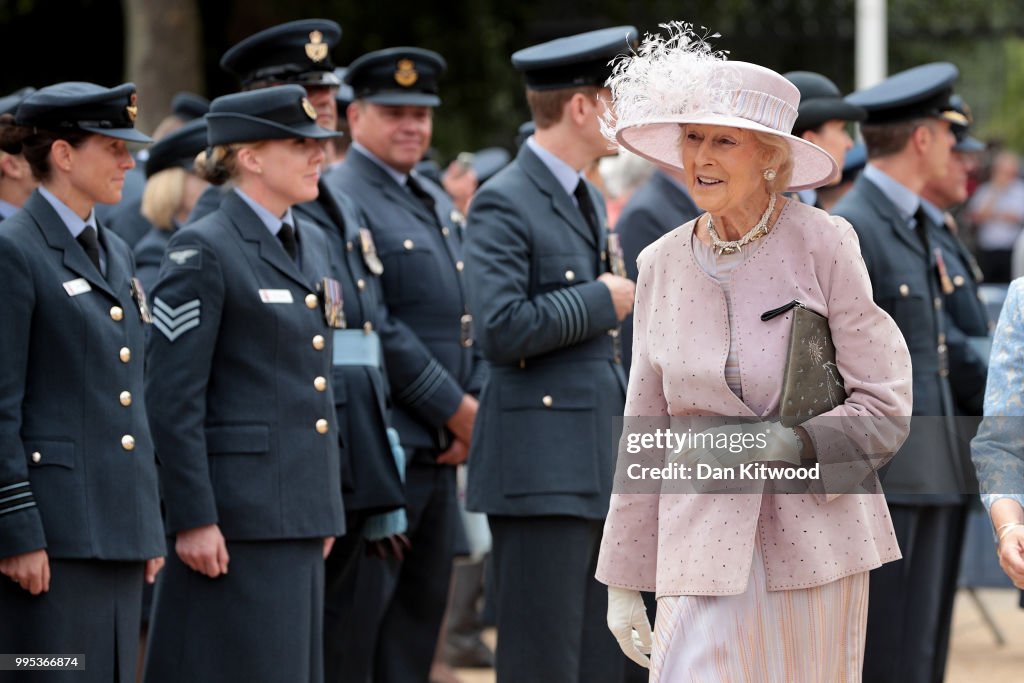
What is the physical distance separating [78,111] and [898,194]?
309 cm

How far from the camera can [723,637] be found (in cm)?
388

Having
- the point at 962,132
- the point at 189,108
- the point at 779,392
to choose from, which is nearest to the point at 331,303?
the point at 779,392

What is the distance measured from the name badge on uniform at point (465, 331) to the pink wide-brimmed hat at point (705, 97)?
2.20m

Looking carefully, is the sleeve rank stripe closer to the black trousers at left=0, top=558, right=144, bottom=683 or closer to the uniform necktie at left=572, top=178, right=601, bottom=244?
the uniform necktie at left=572, top=178, right=601, bottom=244

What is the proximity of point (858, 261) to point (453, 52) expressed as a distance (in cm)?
1169

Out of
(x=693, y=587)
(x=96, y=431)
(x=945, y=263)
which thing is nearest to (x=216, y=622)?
(x=96, y=431)

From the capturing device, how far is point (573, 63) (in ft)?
18.7

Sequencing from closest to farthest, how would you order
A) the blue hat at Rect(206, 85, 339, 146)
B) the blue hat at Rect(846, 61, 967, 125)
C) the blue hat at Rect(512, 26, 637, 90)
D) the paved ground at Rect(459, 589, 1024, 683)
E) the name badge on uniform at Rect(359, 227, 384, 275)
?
the blue hat at Rect(206, 85, 339, 146) → the blue hat at Rect(512, 26, 637, 90) → the name badge on uniform at Rect(359, 227, 384, 275) → the blue hat at Rect(846, 61, 967, 125) → the paved ground at Rect(459, 589, 1024, 683)

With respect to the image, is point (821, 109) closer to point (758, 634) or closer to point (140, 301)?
point (140, 301)

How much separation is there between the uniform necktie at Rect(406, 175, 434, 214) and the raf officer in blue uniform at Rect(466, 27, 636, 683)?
1042mm

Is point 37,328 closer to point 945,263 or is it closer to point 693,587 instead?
point 693,587

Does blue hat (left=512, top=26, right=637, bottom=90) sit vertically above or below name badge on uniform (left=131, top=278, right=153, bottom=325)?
above

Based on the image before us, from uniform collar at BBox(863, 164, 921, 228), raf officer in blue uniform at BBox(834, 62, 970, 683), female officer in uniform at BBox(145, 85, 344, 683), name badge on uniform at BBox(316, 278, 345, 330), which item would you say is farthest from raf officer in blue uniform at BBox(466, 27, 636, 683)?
uniform collar at BBox(863, 164, 921, 228)

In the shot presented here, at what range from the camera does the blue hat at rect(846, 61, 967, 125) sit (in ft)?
21.7
